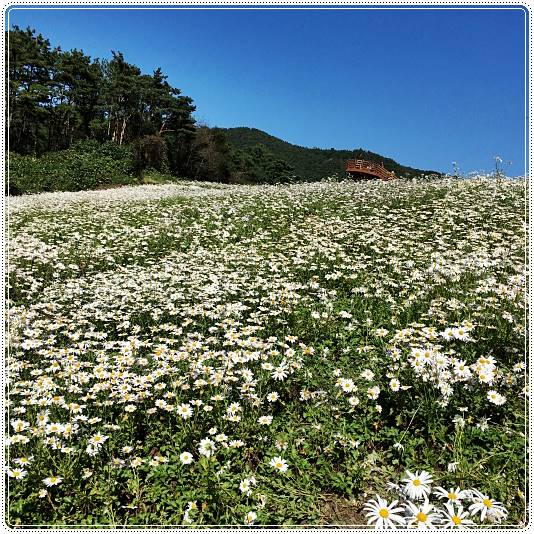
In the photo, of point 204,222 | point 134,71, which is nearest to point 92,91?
point 134,71

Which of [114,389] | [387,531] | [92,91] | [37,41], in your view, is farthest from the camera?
[92,91]

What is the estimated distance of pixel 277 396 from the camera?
3.83 m

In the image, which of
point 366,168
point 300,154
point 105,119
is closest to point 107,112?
point 105,119

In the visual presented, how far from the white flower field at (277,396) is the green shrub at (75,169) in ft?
69.6

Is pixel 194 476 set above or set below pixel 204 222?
below

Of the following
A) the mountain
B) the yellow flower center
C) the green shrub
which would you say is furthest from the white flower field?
the mountain

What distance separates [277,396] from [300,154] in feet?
316

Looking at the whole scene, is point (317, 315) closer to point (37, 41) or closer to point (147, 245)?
point (147, 245)

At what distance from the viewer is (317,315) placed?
5258mm

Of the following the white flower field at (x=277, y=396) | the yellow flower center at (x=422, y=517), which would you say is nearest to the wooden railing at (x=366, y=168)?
the white flower field at (x=277, y=396)

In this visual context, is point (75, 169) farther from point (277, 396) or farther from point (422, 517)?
point (422, 517)

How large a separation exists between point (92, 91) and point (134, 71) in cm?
555

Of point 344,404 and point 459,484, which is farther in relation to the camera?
point 344,404

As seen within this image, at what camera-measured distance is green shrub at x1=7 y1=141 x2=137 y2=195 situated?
82.9 feet
